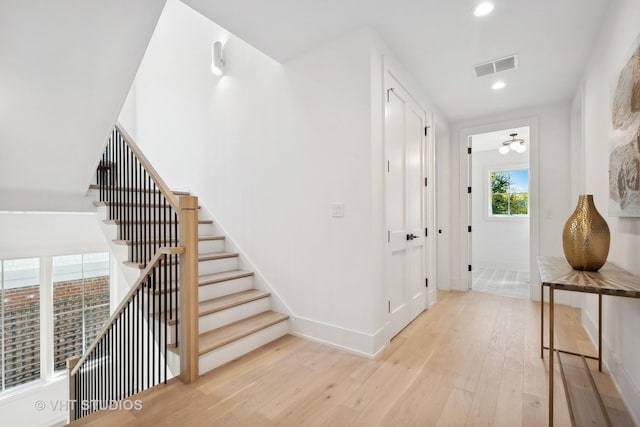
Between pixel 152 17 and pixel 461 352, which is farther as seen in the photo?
pixel 461 352

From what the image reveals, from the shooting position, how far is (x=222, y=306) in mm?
2619

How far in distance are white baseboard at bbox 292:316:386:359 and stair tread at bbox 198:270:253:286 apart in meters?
0.70

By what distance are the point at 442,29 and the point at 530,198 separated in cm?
278

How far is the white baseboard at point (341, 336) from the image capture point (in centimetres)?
239

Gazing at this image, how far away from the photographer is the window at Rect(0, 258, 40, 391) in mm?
4129

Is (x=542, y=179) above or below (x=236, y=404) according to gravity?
above

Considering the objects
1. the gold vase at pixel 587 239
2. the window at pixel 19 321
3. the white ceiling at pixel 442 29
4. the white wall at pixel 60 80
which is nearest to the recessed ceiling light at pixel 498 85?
the white ceiling at pixel 442 29

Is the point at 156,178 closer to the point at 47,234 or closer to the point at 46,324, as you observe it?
the point at 47,234

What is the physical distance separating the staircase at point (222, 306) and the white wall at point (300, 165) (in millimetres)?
218

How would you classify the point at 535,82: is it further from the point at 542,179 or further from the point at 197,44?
the point at 197,44

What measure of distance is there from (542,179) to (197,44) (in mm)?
4807

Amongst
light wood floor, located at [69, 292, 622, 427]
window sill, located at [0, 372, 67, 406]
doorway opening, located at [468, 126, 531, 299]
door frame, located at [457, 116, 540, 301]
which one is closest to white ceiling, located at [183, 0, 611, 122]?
door frame, located at [457, 116, 540, 301]

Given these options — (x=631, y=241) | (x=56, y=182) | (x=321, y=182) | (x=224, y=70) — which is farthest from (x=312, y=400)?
(x=224, y=70)

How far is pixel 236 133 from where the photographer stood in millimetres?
3369
